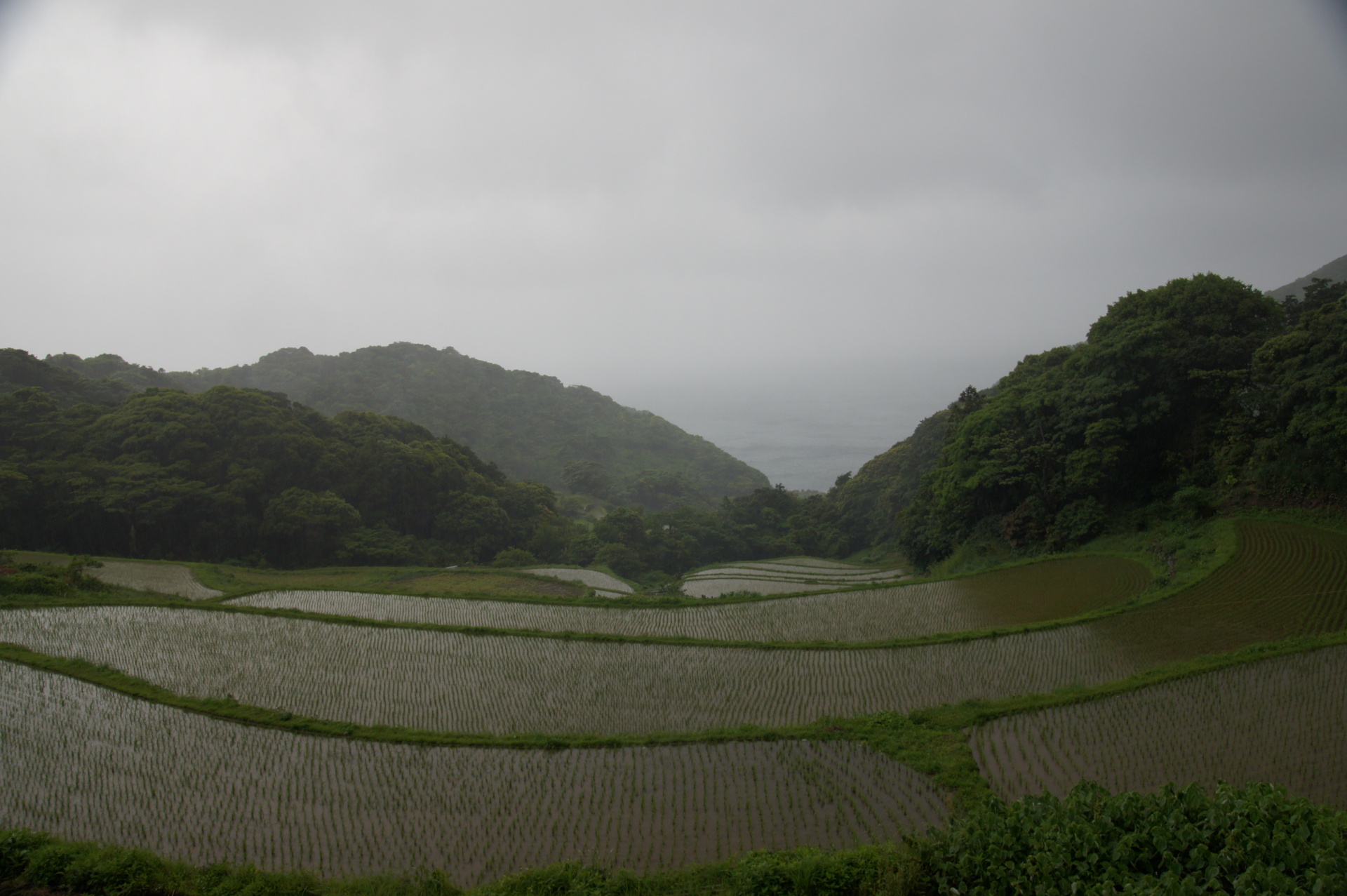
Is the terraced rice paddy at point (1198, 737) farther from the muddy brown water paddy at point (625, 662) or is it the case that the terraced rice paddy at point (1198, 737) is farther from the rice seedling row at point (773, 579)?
the rice seedling row at point (773, 579)

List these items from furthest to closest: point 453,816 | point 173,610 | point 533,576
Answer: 1. point 533,576
2. point 173,610
3. point 453,816

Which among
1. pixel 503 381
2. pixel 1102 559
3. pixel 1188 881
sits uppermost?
pixel 503 381

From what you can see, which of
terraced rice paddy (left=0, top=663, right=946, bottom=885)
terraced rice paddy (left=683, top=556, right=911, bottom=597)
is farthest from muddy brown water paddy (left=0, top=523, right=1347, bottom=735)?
terraced rice paddy (left=683, top=556, right=911, bottom=597)

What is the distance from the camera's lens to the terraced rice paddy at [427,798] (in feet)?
22.3

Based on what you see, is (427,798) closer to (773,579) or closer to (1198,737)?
(1198,737)

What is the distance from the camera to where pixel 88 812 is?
7.53 metres

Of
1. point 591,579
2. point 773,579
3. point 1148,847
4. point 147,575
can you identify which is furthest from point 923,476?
point 147,575

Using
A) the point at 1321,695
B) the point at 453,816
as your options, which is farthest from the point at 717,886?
the point at 1321,695

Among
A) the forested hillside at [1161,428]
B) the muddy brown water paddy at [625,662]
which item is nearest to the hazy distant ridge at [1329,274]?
the forested hillside at [1161,428]

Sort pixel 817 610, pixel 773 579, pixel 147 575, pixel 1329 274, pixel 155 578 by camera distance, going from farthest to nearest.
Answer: pixel 1329 274
pixel 773 579
pixel 147 575
pixel 155 578
pixel 817 610

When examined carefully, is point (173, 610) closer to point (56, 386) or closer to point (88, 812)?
point (88, 812)

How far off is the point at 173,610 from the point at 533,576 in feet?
29.3

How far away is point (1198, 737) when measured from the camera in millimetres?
8016

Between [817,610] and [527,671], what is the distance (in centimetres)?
660
